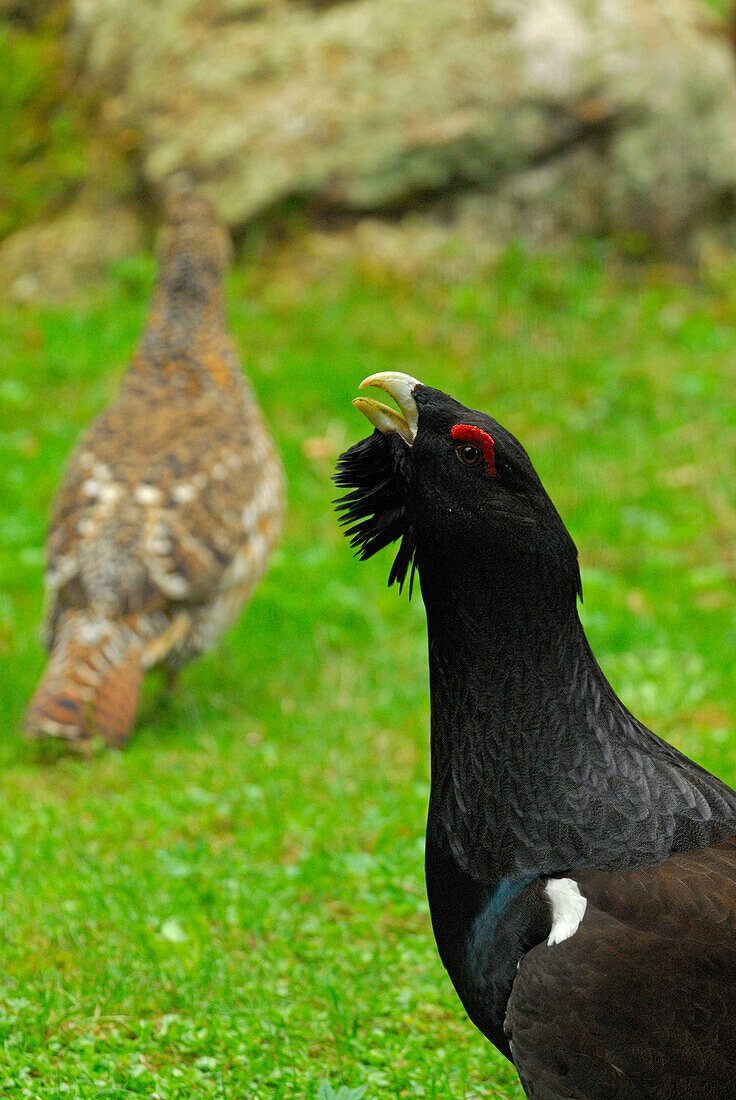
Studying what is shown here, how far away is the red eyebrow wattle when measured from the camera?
2912 mm

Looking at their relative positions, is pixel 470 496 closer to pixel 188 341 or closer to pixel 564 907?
pixel 564 907

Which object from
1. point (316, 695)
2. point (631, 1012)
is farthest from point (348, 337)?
point (631, 1012)

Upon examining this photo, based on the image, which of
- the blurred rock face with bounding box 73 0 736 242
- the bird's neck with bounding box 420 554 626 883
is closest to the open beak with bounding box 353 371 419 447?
the bird's neck with bounding box 420 554 626 883

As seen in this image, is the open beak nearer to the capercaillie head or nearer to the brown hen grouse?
the capercaillie head

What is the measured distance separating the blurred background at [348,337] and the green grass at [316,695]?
0.09 ft

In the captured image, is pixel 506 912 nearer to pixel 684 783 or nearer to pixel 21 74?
pixel 684 783

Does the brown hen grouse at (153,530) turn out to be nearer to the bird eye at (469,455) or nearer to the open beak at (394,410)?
the open beak at (394,410)

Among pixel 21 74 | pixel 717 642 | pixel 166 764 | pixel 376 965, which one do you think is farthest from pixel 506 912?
pixel 21 74

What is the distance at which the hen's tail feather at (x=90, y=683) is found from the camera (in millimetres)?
5863

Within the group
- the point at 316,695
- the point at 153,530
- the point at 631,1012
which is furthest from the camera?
the point at 316,695

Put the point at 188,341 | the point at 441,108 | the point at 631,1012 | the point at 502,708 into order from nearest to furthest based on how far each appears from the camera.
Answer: the point at 631,1012
the point at 502,708
the point at 188,341
the point at 441,108

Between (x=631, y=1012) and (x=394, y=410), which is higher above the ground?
(x=394, y=410)

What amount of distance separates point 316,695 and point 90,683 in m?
1.43

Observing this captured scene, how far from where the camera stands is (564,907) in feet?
8.93
